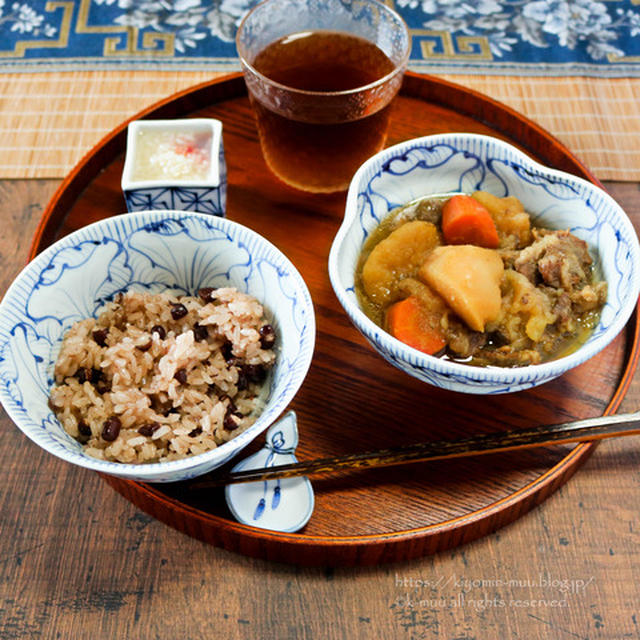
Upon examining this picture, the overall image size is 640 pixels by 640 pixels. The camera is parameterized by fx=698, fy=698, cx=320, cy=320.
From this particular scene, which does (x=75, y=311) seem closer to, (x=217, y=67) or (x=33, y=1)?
(x=217, y=67)

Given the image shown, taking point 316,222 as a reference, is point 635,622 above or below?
below

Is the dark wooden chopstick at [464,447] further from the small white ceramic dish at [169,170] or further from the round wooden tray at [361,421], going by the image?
the small white ceramic dish at [169,170]

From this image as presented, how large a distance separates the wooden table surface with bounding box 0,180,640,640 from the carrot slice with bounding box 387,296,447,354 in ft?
1.78

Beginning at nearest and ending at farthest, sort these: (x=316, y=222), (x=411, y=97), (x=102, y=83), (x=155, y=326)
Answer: (x=155, y=326)
(x=316, y=222)
(x=411, y=97)
(x=102, y=83)

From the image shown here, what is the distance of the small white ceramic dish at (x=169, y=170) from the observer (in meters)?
2.21

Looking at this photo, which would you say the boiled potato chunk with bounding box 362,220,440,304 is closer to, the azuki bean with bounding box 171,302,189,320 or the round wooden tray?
the round wooden tray

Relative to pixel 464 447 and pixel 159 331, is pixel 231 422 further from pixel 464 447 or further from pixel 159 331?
pixel 464 447

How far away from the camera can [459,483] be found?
1.86 meters

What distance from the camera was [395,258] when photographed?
2.05 metres

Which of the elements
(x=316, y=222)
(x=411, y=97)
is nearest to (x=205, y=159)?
(x=316, y=222)

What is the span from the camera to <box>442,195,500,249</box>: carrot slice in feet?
6.86

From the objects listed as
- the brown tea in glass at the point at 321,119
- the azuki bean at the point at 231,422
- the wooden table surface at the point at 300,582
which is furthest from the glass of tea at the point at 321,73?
the wooden table surface at the point at 300,582

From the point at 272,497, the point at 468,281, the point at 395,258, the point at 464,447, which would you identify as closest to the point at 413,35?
the point at 395,258

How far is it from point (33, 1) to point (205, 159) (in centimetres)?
189
